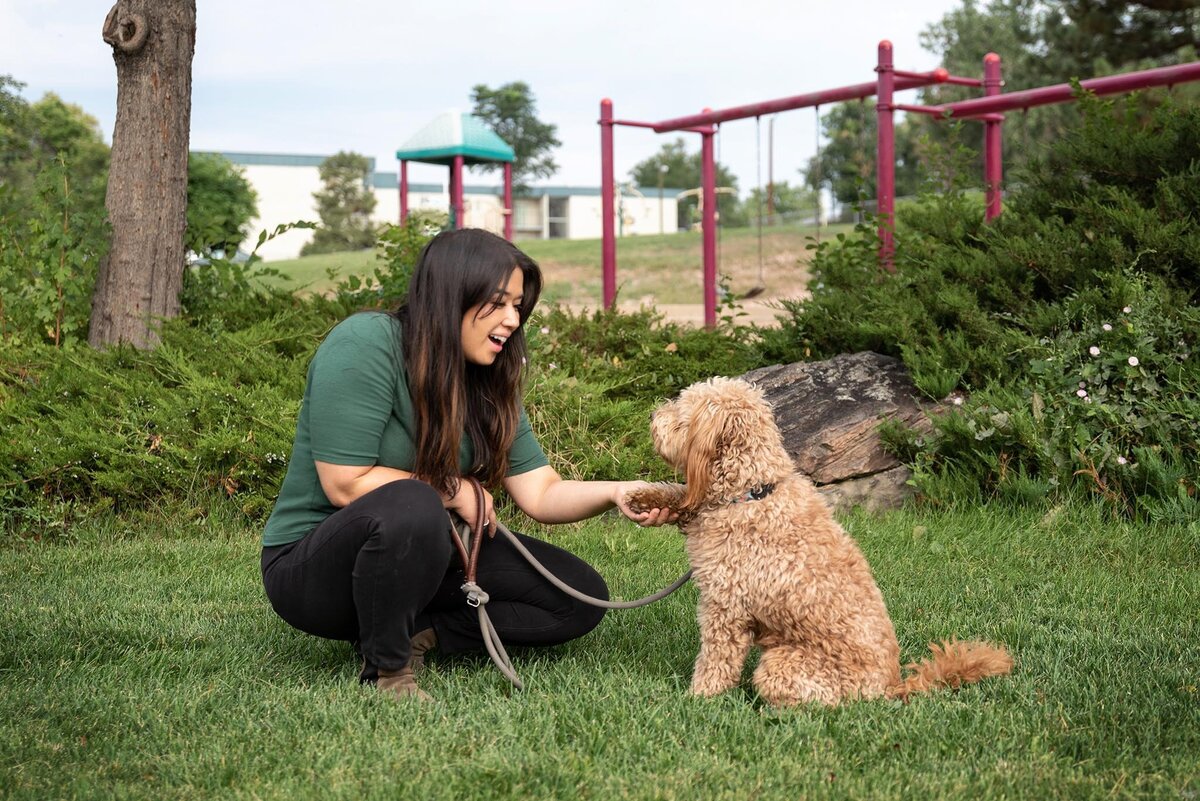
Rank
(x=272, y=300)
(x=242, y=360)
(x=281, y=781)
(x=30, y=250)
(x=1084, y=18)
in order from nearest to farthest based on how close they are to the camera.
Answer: (x=281, y=781)
(x=242, y=360)
(x=30, y=250)
(x=272, y=300)
(x=1084, y=18)

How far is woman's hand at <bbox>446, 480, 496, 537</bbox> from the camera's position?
3.50 meters

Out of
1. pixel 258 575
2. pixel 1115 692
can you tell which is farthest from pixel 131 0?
pixel 1115 692

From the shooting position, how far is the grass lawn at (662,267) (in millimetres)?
24484

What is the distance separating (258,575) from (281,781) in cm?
229

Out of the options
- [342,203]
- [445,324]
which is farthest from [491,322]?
[342,203]

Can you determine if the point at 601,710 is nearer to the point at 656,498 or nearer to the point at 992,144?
the point at 656,498

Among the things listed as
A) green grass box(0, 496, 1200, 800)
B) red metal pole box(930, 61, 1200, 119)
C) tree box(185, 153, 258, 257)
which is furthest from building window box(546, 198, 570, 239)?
green grass box(0, 496, 1200, 800)

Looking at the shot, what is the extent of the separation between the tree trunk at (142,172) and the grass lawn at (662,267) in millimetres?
14013

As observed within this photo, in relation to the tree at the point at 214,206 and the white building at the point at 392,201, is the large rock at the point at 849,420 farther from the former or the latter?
the white building at the point at 392,201

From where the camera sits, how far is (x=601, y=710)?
3.18 m

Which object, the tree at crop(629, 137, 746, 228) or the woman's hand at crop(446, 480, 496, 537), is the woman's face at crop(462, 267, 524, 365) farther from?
the tree at crop(629, 137, 746, 228)

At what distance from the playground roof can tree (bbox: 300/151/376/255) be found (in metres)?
28.3

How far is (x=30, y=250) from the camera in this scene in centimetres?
731

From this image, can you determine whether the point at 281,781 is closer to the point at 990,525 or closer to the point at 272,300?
the point at 990,525
